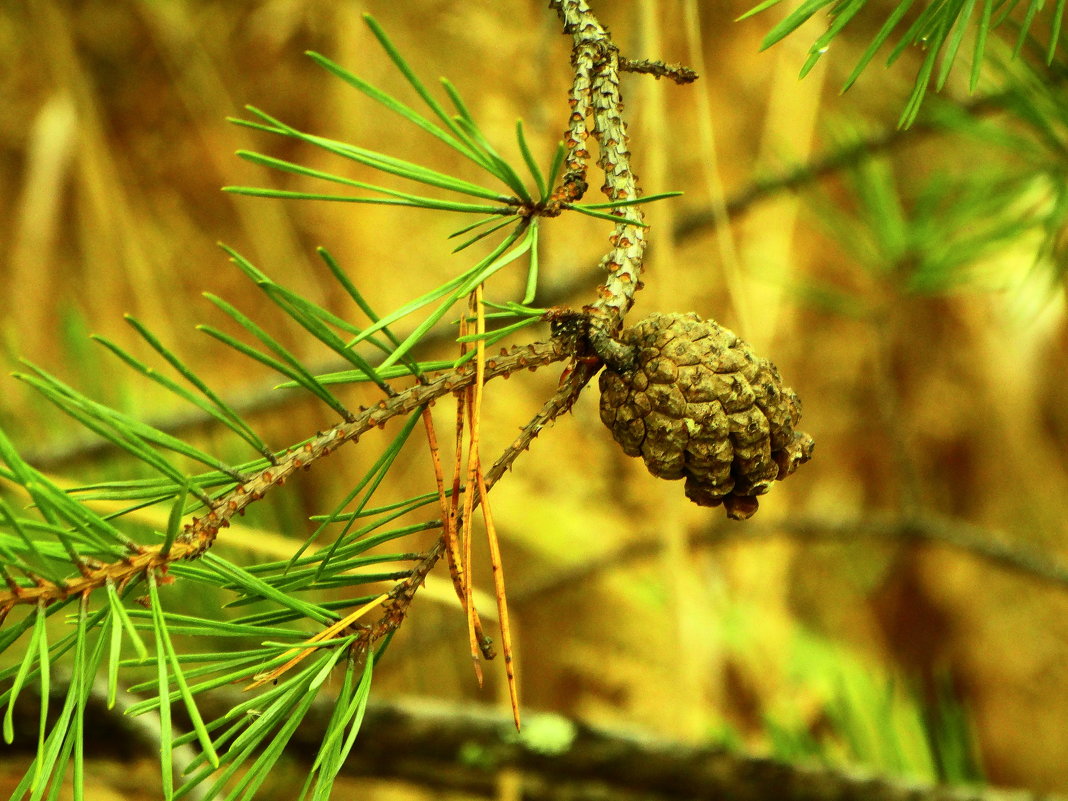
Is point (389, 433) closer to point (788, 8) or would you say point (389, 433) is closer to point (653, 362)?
point (788, 8)

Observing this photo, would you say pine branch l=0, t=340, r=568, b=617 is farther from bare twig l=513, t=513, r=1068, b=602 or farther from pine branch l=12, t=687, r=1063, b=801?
bare twig l=513, t=513, r=1068, b=602

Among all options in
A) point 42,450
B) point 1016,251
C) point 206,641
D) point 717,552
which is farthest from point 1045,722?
point 42,450

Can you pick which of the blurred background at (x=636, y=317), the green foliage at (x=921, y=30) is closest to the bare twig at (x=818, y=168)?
the blurred background at (x=636, y=317)

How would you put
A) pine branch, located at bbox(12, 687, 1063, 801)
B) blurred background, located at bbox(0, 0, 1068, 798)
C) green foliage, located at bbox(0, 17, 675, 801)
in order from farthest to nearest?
blurred background, located at bbox(0, 0, 1068, 798) → pine branch, located at bbox(12, 687, 1063, 801) → green foliage, located at bbox(0, 17, 675, 801)

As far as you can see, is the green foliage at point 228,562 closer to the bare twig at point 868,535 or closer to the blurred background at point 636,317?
the bare twig at point 868,535

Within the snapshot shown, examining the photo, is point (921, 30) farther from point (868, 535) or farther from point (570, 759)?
point (868, 535)

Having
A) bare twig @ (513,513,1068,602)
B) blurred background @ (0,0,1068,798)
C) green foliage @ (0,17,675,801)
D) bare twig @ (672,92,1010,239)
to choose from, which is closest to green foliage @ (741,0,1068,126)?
green foliage @ (0,17,675,801)

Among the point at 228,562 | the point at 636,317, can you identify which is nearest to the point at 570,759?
the point at 228,562
